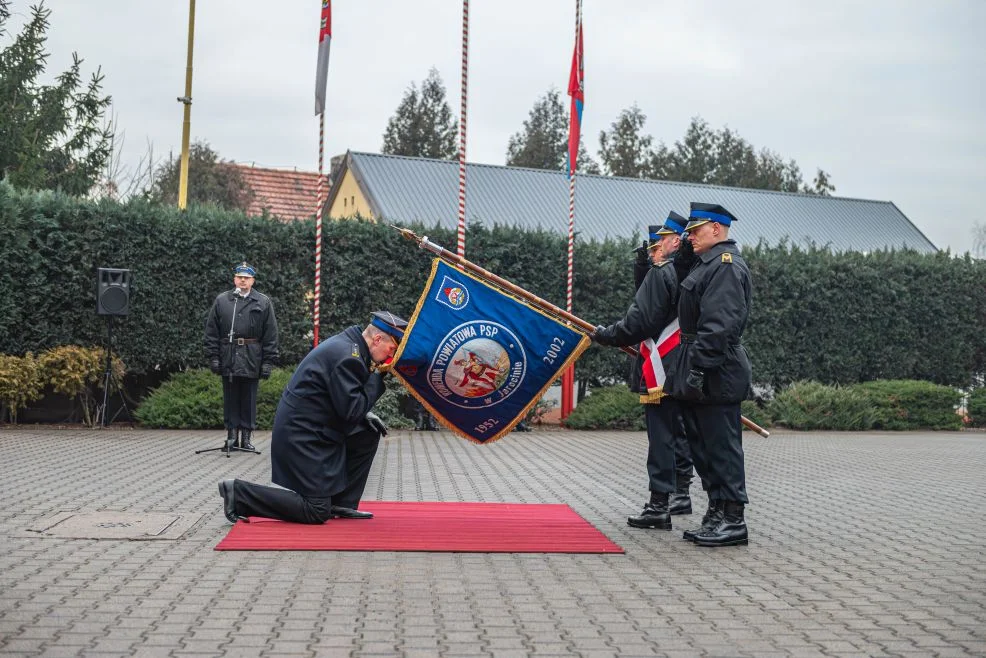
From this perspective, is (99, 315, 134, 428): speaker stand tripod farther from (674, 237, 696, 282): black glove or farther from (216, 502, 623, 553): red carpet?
(674, 237, 696, 282): black glove

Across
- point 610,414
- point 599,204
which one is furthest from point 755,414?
point 599,204

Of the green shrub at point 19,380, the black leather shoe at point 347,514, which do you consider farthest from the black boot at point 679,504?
the green shrub at point 19,380

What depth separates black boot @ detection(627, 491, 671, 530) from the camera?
26.5ft

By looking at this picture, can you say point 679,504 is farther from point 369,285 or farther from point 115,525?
point 369,285

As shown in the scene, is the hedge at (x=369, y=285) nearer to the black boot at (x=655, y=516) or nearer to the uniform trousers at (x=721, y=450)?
the black boot at (x=655, y=516)

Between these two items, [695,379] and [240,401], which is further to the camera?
[240,401]

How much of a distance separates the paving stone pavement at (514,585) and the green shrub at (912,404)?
9081 mm

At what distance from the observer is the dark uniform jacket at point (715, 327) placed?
730cm

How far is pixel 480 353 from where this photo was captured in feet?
27.0

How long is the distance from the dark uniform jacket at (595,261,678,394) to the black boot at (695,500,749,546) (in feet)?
3.82

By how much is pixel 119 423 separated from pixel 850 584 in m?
12.6

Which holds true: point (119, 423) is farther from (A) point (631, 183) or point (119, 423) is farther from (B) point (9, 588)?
(A) point (631, 183)

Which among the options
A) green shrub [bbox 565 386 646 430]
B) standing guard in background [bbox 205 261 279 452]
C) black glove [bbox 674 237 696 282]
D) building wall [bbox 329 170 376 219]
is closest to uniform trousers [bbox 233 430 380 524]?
black glove [bbox 674 237 696 282]

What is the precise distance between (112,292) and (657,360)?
9.39 metres
